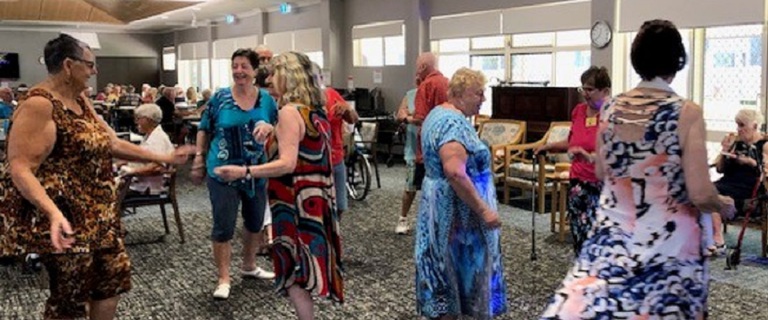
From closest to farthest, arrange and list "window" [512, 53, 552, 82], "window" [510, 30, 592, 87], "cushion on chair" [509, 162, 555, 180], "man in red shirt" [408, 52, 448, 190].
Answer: "man in red shirt" [408, 52, 448, 190] → "cushion on chair" [509, 162, 555, 180] → "window" [510, 30, 592, 87] → "window" [512, 53, 552, 82]

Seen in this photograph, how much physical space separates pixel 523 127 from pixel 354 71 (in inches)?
224

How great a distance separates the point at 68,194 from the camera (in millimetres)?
2447

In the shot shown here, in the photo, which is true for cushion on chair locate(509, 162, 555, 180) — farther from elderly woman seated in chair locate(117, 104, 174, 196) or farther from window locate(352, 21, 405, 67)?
window locate(352, 21, 405, 67)

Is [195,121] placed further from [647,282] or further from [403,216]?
[647,282]

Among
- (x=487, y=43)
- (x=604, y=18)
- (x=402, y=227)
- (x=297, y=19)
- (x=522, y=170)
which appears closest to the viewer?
(x=402, y=227)

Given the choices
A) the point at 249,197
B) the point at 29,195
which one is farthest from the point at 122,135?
the point at 29,195

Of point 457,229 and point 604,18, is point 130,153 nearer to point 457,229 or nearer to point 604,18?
point 457,229

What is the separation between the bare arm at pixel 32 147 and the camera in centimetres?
235

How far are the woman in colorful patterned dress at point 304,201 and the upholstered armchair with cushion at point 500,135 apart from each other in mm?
4871

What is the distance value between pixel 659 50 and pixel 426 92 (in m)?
3.57

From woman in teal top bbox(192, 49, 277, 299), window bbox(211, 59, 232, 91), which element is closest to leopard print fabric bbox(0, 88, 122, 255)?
woman in teal top bbox(192, 49, 277, 299)

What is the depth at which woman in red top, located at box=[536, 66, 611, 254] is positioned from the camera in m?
3.74

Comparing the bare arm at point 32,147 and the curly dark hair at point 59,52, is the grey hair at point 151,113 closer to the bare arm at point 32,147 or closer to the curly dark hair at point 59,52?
the curly dark hair at point 59,52

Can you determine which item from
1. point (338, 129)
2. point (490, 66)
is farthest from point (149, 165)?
point (490, 66)
